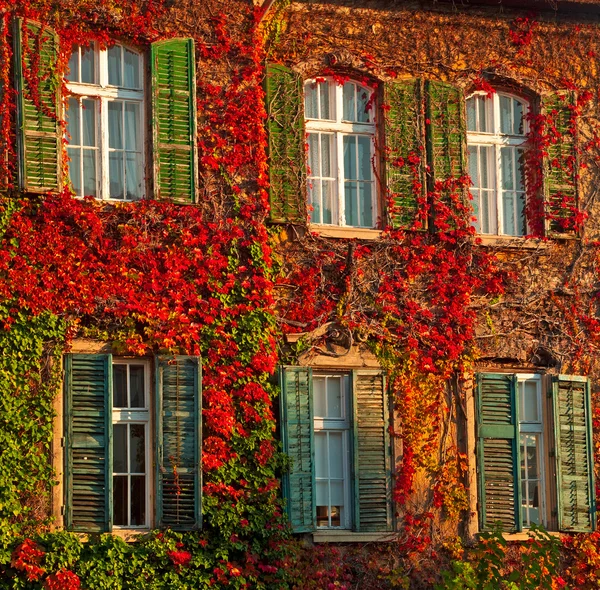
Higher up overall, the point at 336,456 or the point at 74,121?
the point at 74,121

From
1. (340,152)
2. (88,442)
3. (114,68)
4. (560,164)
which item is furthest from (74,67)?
(560,164)

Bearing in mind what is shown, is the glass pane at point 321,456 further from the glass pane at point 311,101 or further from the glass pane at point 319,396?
the glass pane at point 311,101

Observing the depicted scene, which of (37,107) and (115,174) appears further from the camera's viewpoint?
(115,174)

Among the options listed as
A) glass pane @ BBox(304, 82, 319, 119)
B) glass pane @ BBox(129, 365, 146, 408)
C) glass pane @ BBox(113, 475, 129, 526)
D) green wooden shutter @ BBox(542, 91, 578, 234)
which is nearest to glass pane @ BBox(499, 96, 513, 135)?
green wooden shutter @ BBox(542, 91, 578, 234)

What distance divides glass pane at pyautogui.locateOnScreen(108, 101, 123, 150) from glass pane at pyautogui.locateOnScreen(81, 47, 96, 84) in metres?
0.33

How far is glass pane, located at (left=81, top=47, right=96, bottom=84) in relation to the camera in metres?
17.3

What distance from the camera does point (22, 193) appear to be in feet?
54.4

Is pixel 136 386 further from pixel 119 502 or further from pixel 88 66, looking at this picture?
pixel 88 66

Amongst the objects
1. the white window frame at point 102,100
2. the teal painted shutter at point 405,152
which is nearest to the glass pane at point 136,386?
the white window frame at point 102,100

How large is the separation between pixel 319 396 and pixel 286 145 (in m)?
2.76

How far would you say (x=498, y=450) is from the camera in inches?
720

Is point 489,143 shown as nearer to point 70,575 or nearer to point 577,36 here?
point 577,36

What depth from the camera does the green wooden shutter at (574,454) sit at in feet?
60.3

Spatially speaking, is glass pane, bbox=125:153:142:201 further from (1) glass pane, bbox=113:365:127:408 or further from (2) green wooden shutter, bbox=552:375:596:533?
(2) green wooden shutter, bbox=552:375:596:533
